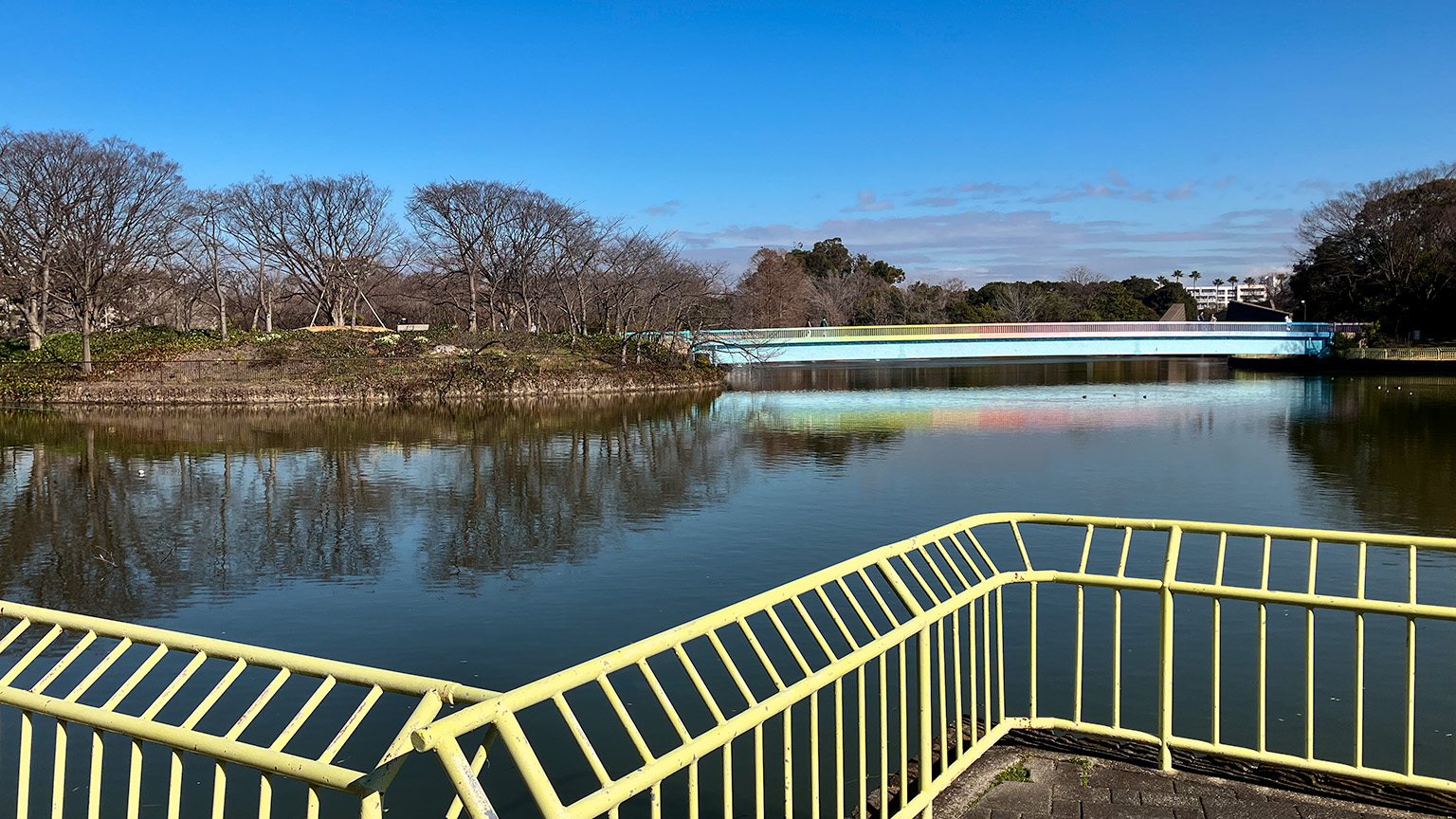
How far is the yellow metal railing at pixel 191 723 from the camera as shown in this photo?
2.51m

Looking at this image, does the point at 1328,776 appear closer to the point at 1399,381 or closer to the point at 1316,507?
the point at 1316,507

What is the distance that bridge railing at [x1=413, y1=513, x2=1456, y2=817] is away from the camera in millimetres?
3143

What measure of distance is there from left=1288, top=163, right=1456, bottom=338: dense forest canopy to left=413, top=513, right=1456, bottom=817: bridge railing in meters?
50.9

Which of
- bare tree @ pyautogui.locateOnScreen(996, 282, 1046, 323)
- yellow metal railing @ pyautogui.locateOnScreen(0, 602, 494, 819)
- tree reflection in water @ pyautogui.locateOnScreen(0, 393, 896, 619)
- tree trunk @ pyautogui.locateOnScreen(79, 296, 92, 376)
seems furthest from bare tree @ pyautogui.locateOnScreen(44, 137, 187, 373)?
bare tree @ pyautogui.locateOnScreen(996, 282, 1046, 323)

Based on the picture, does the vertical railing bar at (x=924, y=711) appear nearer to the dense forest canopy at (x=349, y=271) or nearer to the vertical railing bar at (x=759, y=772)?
the vertical railing bar at (x=759, y=772)

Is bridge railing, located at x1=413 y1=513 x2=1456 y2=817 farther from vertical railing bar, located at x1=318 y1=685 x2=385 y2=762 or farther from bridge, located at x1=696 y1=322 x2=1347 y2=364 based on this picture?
bridge, located at x1=696 y1=322 x2=1347 y2=364

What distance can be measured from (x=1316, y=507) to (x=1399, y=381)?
113 ft

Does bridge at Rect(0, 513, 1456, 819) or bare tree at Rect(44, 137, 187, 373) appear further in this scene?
bare tree at Rect(44, 137, 187, 373)

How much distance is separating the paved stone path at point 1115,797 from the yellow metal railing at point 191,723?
2.46m

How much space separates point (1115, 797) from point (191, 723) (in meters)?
3.63

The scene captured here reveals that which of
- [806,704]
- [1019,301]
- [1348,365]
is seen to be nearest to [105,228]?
[806,704]

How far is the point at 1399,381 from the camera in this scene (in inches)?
1639

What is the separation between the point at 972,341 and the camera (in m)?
48.0

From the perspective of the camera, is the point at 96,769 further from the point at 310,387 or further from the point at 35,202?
the point at 35,202
